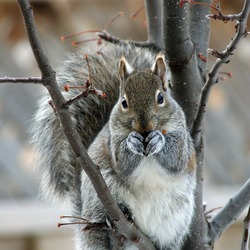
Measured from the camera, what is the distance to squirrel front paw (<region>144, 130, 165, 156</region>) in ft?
5.37

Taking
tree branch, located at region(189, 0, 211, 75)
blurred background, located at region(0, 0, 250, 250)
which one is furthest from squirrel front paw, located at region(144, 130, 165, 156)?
blurred background, located at region(0, 0, 250, 250)

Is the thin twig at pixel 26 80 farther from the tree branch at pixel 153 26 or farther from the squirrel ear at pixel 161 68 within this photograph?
the tree branch at pixel 153 26

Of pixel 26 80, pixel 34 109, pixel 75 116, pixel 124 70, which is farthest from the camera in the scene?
pixel 34 109

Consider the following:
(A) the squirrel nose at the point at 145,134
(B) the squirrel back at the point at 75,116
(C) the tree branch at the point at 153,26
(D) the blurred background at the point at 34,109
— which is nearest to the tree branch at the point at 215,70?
(A) the squirrel nose at the point at 145,134

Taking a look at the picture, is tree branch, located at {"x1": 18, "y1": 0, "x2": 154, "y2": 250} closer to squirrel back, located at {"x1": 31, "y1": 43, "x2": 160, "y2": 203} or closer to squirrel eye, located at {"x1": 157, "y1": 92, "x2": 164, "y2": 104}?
squirrel eye, located at {"x1": 157, "y1": 92, "x2": 164, "y2": 104}

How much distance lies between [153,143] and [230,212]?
1.06 feet

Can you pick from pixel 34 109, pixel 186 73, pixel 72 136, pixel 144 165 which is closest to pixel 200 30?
pixel 186 73

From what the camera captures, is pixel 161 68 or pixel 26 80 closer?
pixel 26 80

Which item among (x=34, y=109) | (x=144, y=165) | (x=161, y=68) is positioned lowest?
(x=144, y=165)

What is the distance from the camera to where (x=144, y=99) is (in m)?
1.71

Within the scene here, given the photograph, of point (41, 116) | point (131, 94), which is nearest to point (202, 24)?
point (131, 94)

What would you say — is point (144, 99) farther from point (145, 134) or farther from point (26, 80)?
point (26, 80)

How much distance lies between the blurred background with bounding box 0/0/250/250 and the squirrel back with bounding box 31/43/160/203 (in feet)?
5.14

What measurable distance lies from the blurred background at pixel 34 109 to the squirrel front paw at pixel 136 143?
2040mm
